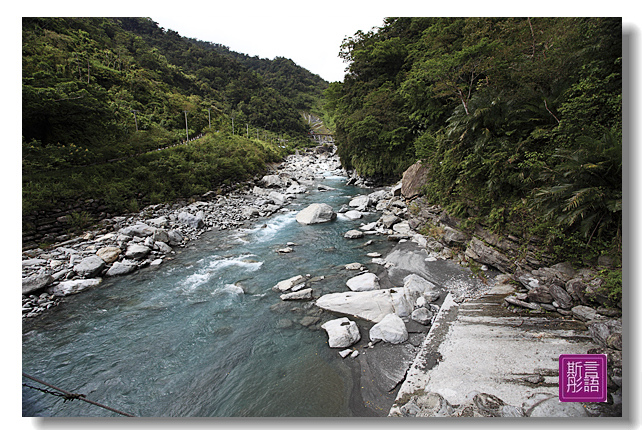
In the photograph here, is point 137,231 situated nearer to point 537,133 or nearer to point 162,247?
point 162,247

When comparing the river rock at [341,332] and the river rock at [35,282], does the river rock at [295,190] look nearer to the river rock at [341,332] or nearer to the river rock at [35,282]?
the river rock at [35,282]

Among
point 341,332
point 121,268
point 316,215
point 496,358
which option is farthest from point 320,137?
point 496,358

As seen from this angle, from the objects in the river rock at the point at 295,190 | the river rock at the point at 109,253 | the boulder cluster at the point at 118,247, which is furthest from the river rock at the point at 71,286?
the river rock at the point at 295,190

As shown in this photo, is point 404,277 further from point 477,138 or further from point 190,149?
point 190,149

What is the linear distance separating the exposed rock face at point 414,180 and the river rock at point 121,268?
9.89 metres

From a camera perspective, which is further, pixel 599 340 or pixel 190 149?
pixel 190 149

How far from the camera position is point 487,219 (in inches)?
246

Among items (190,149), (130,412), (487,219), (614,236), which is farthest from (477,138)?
(190,149)

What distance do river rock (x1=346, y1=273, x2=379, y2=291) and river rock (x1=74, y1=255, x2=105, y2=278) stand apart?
659cm

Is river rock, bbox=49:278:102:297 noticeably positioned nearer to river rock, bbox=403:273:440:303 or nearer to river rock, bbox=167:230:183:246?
river rock, bbox=167:230:183:246

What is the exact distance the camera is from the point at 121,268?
7.07 metres

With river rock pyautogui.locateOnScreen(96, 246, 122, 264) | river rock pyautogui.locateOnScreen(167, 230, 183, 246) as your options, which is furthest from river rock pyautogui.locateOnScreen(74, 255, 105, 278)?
river rock pyautogui.locateOnScreen(167, 230, 183, 246)

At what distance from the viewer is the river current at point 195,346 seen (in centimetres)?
348

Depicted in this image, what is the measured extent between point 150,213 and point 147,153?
4723mm
